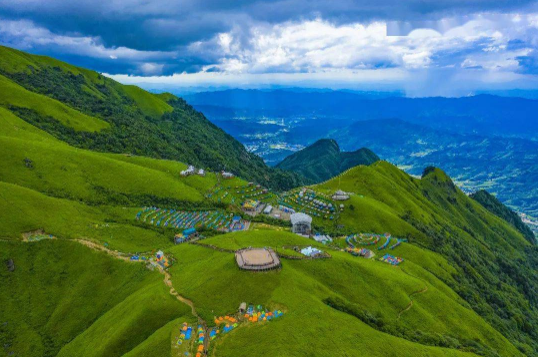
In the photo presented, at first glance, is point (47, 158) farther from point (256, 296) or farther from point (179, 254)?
point (256, 296)

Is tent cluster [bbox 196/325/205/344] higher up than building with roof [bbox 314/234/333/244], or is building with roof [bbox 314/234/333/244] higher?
tent cluster [bbox 196/325/205/344]

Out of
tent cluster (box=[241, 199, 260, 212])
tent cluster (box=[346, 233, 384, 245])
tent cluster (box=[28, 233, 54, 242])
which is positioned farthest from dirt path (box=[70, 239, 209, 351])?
tent cluster (box=[346, 233, 384, 245])

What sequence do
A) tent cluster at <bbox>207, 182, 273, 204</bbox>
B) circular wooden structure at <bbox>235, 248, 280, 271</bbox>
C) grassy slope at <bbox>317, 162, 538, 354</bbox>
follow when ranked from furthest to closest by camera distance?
A: tent cluster at <bbox>207, 182, 273, 204</bbox>
grassy slope at <bbox>317, 162, 538, 354</bbox>
circular wooden structure at <bbox>235, 248, 280, 271</bbox>

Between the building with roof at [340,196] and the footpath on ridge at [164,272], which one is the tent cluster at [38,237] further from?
the building with roof at [340,196]

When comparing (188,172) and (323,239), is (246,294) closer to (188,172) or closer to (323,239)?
(323,239)

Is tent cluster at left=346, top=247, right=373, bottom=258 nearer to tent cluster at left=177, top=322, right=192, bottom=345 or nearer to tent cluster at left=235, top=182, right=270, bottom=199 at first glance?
tent cluster at left=235, top=182, right=270, bottom=199

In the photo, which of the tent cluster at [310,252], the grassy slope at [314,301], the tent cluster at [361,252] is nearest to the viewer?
the grassy slope at [314,301]

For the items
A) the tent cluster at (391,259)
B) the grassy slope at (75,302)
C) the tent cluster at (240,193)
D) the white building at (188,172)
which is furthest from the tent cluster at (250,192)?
the grassy slope at (75,302)
